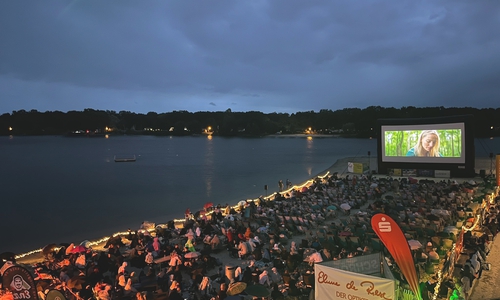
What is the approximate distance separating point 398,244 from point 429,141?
24.1 meters

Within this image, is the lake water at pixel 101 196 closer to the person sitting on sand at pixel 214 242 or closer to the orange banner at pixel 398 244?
the person sitting on sand at pixel 214 242

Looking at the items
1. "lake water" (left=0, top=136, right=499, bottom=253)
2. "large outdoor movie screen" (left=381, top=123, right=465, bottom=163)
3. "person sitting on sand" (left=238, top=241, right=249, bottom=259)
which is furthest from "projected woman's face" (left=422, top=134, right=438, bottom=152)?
"person sitting on sand" (left=238, top=241, right=249, bottom=259)

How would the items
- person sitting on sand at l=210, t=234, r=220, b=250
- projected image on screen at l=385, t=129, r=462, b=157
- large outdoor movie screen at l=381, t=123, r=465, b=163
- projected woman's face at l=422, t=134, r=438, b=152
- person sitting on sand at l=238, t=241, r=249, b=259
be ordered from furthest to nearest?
projected woman's face at l=422, t=134, r=438, b=152, projected image on screen at l=385, t=129, r=462, b=157, large outdoor movie screen at l=381, t=123, r=465, b=163, person sitting on sand at l=210, t=234, r=220, b=250, person sitting on sand at l=238, t=241, r=249, b=259

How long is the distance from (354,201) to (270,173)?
3058 centimetres

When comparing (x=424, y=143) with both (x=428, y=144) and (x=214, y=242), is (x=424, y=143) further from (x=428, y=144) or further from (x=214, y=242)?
(x=214, y=242)

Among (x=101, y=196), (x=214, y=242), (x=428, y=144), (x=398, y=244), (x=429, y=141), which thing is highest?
(x=429, y=141)

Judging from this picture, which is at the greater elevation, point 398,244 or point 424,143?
point 424,143

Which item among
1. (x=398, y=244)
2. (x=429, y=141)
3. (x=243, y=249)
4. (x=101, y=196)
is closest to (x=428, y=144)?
(x=429, y=141)

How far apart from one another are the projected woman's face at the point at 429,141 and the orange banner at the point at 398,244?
78.7 ft

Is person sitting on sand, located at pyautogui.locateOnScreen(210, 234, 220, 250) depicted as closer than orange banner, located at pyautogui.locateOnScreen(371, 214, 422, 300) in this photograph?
No

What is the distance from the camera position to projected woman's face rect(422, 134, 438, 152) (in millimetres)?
26297

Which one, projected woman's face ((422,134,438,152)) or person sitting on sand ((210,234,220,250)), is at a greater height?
projected woman's face ((422,134,438,152))

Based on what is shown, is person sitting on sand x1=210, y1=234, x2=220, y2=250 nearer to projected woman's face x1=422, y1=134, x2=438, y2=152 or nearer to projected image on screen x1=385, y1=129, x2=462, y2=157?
projected image on screen x1=385, y1=129, x2=462, y2=157

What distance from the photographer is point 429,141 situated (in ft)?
86.8
